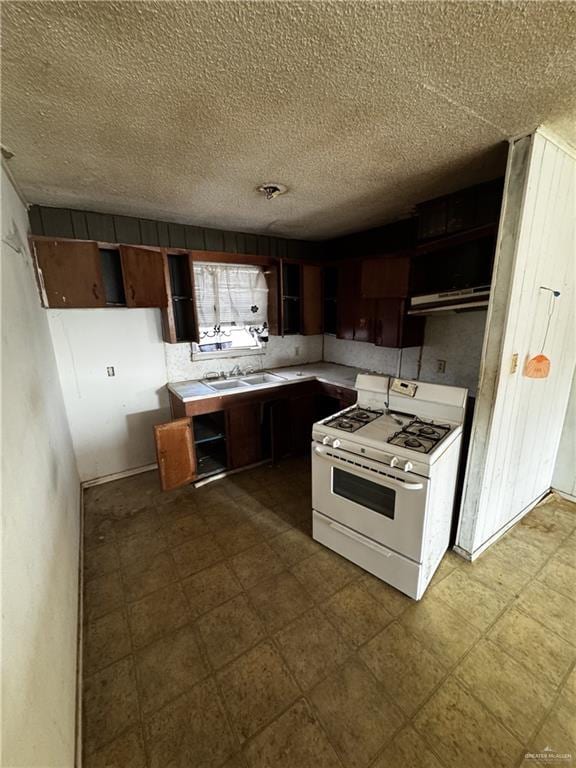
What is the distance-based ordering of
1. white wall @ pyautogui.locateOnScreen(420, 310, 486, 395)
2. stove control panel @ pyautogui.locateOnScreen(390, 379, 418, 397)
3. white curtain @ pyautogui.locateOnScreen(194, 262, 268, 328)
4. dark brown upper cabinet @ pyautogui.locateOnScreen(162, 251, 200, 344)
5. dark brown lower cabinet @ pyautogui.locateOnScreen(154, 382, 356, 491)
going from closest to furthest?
stove control panel @ pyautogui.locateOnScreen(390, 379, 418, 397) → white wall @ pyautogui.locateOnScreen(420, 310, 486, 395) → dark brown lower cabinet @ pyautogui.locateOnScreen(154, 382, 356, 491) → dark brown upper cabinet @ pyautogui.locateOnScreen(162, 251, 200, 344) → white curtain @ pyautogui.locateOnScreen(194, 262, 268, 328)

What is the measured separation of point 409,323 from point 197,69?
7.29 feet

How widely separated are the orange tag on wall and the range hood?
42 cm

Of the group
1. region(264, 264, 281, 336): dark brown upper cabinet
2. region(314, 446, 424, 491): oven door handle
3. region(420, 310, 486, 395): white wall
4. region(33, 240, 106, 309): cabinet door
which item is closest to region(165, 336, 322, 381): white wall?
region(264, 264, 281, 336): dark brown upper cabinet

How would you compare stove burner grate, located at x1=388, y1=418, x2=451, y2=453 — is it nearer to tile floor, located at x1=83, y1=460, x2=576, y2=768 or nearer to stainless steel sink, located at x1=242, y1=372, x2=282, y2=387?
tile floor, located at x1=83, y1=460, x2=576, y2=768

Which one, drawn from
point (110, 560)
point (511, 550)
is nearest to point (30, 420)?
point (110, 560)

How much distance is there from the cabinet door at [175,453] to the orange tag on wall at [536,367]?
2448 mm

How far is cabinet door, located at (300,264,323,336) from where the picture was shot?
340cm

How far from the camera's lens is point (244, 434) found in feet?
10.0

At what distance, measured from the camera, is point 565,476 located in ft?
8.55

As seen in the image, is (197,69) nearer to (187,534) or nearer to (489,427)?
(489,427)

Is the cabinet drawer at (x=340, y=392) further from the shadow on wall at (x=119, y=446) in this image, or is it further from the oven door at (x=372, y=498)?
the shadow on wall at (x=119, y=446)

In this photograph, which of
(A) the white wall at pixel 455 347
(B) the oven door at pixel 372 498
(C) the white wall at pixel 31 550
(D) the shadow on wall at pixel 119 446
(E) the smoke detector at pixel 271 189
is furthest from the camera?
(D) the shadow on wall at pixel 119 446

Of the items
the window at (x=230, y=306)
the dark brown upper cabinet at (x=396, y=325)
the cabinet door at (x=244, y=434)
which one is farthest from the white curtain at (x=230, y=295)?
the dark brown upper cabinet at (x=396, y=325)

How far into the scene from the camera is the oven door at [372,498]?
1.66 meters
